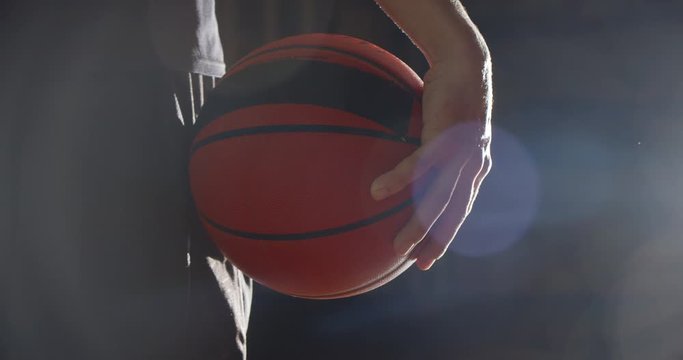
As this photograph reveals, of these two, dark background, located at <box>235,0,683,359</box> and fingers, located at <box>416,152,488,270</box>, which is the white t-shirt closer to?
fingers, located at <box>416,152,488,270</box>

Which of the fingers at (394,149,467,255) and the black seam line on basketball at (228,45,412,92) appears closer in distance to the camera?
the fingers at (394,149,467,255)

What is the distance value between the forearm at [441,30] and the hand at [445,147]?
11mm

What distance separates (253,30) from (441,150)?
5.10 feet

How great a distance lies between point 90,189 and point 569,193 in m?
1.84

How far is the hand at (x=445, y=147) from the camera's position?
0.69 metres

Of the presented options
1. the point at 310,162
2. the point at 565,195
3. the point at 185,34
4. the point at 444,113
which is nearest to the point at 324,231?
the point at 310,162

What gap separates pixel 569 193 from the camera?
2279 mm

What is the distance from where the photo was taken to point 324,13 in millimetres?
2209

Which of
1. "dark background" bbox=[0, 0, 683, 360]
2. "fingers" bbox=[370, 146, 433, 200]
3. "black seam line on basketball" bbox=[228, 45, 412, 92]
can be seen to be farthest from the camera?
"dark background" bbox=[0, 0, 683, 360]

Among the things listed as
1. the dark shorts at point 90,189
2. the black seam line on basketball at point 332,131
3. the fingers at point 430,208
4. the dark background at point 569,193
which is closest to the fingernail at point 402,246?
the fingers at point 430,208

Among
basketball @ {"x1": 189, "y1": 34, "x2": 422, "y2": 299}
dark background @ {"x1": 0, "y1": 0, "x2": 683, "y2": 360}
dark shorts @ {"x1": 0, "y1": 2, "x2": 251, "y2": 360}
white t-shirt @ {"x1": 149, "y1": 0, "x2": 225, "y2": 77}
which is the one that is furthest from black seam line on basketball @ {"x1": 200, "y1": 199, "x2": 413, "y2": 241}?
dark background @ {"x1": 0, "y1": 0, "x2": 683, "y2": 360}

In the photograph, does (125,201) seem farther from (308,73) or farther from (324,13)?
(324,13)

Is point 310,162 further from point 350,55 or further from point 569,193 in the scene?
point 569,193

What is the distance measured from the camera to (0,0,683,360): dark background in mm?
2219
